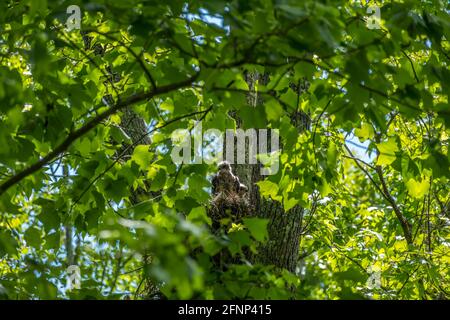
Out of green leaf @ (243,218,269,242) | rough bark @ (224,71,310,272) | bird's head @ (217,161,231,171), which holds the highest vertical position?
bird's head @ (217,161,231,171)

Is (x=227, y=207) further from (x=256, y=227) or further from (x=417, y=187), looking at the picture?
(x=256, y=227)

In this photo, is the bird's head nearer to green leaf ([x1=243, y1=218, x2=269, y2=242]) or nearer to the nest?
the nest

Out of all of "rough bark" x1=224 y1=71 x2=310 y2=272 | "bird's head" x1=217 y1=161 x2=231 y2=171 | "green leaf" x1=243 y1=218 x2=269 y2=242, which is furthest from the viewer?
"bird's head" x1=217 y1=161 x2=231 y2=171

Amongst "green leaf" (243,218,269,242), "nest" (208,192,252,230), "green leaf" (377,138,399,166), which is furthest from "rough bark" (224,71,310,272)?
"green leaf" (243,218,269,242)

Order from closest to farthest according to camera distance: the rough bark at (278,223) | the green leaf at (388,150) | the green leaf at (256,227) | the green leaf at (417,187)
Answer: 1. the green leaf at (256,227)
2. the green leaf at (388,150)
3. the green leaf at (417,187)
4. the rough bark at (278,223)

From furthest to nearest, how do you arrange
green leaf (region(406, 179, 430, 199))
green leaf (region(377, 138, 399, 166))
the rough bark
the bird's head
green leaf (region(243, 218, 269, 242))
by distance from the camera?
1. the bird's head
2. the rough bark
3. green leaf (region(406, 179, 430, 199))
4. green leaf (region(377, 138, 399, 166))
5. green leaf (region(243, 218, 269, 242))

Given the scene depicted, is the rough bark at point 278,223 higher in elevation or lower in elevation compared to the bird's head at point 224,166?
lower

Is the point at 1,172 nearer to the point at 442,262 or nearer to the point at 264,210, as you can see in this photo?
the point at 264,210

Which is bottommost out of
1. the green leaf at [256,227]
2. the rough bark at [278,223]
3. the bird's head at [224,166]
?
the green leaf at [256,227]

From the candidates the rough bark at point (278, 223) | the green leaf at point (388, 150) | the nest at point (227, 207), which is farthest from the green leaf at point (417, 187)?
the nest at point (227, 207)

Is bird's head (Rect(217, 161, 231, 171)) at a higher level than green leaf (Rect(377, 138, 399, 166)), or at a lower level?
higher

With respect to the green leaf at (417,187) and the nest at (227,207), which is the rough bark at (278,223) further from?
the green leaf at (417,187)

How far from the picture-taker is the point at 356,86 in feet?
8.66
